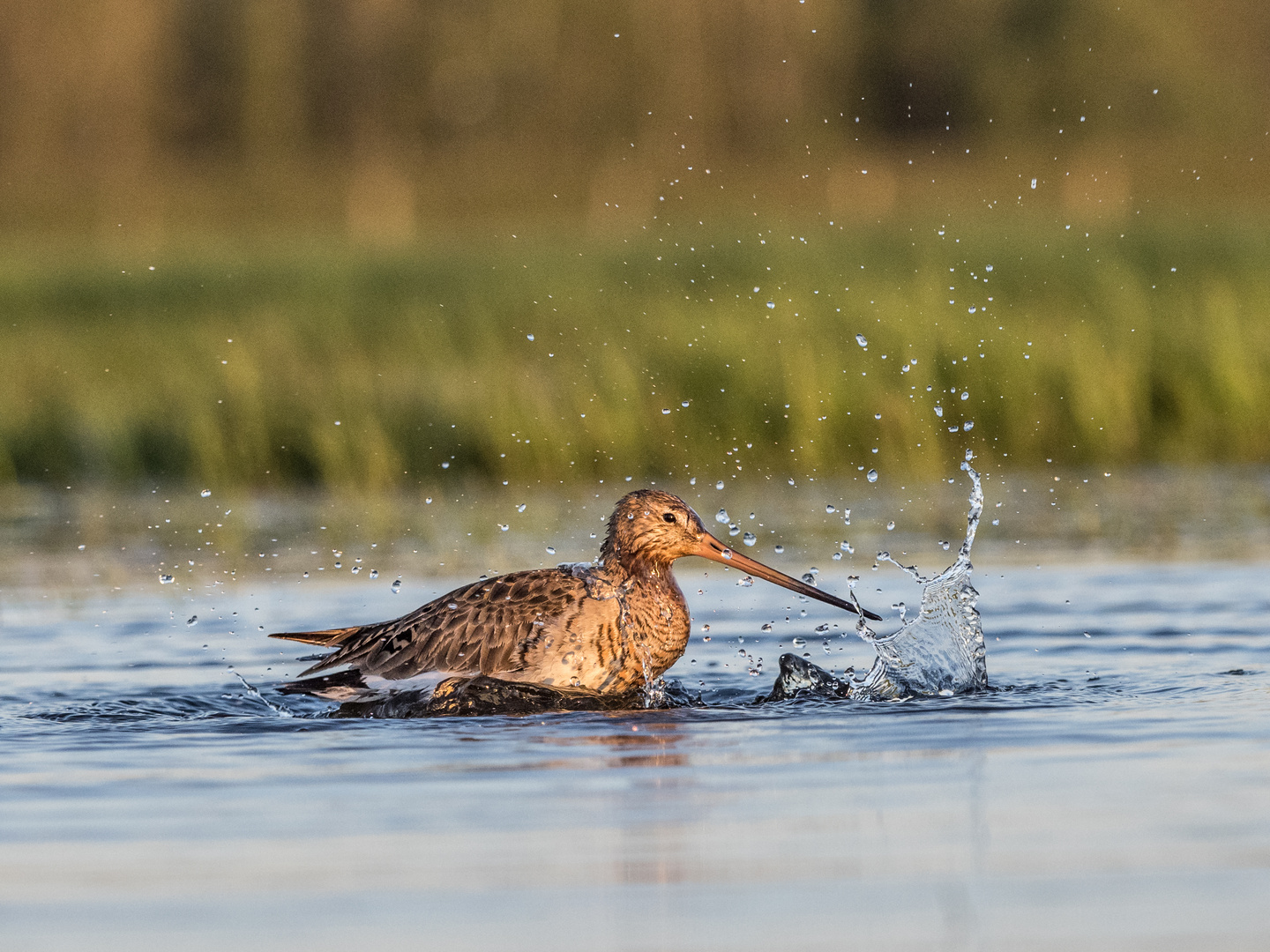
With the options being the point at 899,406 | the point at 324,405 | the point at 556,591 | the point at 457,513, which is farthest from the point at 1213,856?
the point at 324,405

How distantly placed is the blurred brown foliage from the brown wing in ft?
144

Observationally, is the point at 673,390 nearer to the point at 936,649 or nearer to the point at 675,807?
the point at 936,649

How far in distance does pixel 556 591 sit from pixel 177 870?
138 inches

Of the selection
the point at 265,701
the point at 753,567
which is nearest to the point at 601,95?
the point at 753,567

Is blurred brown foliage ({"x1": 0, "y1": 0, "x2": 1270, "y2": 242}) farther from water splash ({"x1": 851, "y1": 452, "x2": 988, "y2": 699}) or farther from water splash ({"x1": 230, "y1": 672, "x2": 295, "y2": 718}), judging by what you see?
water splash ({"x1": 230, "y1": 672, "x2": 295, "y2": 718})

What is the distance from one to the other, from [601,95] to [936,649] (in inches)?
2125

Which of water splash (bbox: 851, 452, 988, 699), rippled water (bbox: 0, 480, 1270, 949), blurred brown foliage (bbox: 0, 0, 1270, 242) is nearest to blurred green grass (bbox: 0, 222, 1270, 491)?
rippled water (bbox: 0, 480, 1270, 949)

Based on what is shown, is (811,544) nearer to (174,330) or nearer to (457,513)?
(457,513)

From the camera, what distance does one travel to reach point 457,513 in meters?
13.9

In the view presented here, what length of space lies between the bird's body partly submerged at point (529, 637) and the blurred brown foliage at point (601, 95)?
4382 centimetres

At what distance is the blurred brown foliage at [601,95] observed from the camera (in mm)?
55344

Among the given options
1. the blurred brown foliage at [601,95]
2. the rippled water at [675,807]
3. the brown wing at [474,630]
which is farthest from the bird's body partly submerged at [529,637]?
the blurred brown foliage at [601,95]

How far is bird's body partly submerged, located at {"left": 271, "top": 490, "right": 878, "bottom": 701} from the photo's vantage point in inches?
330

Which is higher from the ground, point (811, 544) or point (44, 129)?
point (44, 129)
